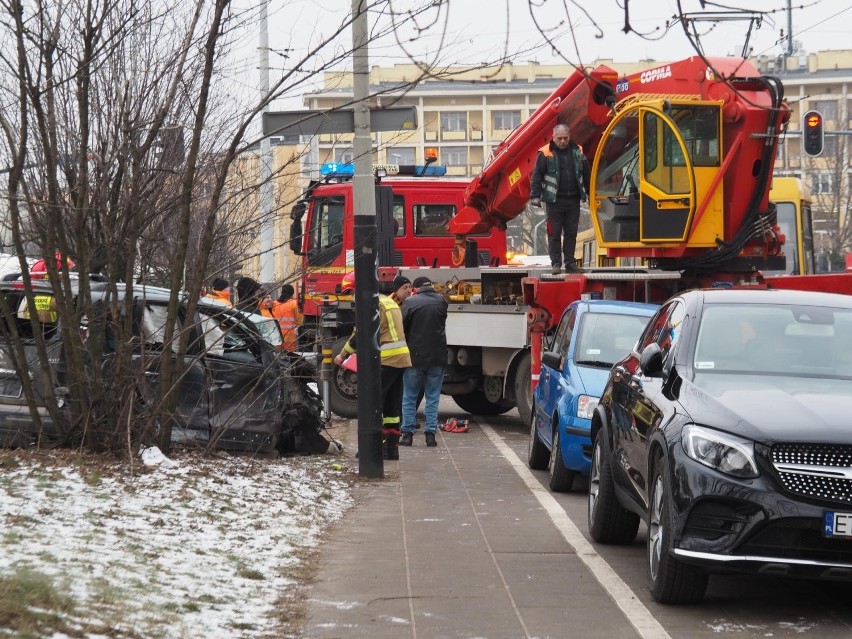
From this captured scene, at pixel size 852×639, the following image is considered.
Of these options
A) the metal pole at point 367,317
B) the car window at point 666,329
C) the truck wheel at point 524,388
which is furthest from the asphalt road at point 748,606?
the truck wheel at point 524,388

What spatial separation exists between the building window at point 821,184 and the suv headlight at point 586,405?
5700 cm

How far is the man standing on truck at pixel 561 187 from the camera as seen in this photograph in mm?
16406

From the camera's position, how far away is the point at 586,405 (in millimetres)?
10836

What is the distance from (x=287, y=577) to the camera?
7371mm

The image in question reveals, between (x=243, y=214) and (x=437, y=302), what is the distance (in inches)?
108

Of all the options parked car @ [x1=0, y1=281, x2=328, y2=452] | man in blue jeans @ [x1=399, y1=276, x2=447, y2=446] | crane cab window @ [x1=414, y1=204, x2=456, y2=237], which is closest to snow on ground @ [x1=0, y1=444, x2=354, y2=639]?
parked car @ [x1=0, y1=281, x2=328, y2=452]

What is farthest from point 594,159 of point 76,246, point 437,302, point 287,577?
point 287,577

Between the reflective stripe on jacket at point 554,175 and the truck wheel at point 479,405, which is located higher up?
the reflective stripe on jacket at point 554,175

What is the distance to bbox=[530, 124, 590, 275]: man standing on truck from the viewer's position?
16.4m

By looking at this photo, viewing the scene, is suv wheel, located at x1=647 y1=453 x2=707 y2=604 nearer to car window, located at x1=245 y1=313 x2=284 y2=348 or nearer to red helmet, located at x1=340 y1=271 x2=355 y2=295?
car window, located at x1=245 y1=313 x2=284 y2=348

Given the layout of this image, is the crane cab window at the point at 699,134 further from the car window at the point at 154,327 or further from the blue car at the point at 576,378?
the car window at the point at 154,327

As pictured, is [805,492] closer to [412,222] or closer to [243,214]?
[243,214]

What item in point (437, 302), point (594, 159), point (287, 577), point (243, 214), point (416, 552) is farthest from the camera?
point (594, 159)

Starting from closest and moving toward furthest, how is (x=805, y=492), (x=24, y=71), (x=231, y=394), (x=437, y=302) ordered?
(x=805, y=492) < (x=24, y=71) < (x=231, y=394) < (x=437, y=302)
